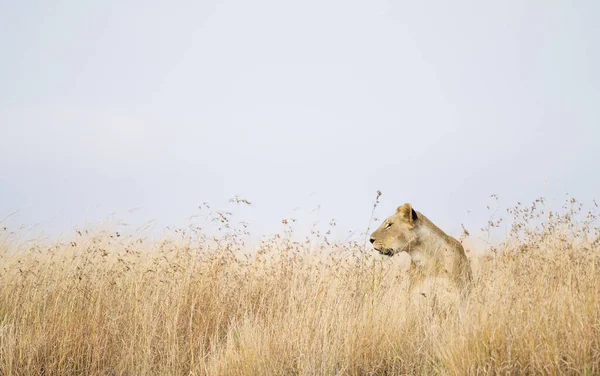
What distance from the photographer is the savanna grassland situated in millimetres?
4648

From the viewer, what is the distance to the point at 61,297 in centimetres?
Result: 723

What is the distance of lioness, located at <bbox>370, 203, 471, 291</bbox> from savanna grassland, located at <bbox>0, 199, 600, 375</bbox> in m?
0.27

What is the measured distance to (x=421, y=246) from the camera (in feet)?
23.9

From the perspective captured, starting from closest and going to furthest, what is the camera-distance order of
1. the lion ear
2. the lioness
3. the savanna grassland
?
the savanna grassland → the lioness → the lion ear

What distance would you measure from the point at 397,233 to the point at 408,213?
34 cm

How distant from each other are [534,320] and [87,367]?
477 centimetres

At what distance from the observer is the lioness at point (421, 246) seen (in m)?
7.00

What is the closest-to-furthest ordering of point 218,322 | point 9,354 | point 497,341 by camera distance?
point 497,341 < point 9,354 < point 218,322

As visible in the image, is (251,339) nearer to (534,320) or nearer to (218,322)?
(218,322)

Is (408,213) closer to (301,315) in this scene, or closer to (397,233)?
(397,233)

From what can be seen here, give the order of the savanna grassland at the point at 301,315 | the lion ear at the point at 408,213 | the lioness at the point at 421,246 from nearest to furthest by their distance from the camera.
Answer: the savanna grassland at the point at 301,315 < the lioness at the point at 421,246 < the lion ear at the point at 408,213

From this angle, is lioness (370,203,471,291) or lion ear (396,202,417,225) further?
lion ear (396,202,417,225)

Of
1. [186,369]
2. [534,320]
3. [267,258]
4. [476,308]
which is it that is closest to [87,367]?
[186,369]

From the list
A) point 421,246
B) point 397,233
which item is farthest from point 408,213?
point 421,246
